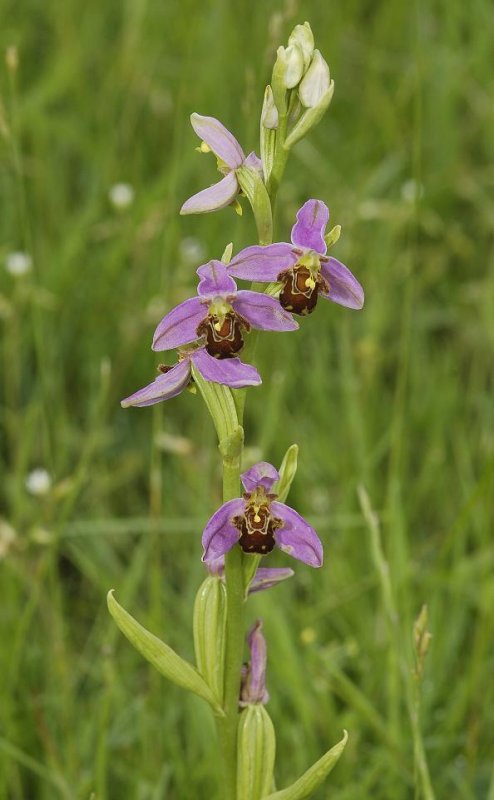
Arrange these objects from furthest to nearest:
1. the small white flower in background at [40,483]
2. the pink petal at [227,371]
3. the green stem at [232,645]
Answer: the small white flower in background at [40,483]
the green stem at [232,645]
the pink petal at [227,371]

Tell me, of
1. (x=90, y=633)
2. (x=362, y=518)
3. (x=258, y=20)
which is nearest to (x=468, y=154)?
(x=258, y=20)

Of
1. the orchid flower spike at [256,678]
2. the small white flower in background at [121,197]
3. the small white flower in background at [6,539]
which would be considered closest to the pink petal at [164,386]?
the orchid flower spike at [256,678]

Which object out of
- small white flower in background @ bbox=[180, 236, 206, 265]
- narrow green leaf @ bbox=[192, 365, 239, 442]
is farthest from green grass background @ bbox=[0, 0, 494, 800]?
narrow green leaf @ bbox=[192, 365, 239, 442]

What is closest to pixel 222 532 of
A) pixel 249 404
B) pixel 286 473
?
pixel 286 473

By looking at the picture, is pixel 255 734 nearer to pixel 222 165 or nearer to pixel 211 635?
pixel 211 635

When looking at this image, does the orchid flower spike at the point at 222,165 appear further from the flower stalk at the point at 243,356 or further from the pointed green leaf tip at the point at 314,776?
the pointed green leaf tip at the point at 314,776

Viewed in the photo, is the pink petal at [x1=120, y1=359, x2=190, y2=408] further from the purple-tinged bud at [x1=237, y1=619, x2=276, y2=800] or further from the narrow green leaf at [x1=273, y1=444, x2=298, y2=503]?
the purple-tinged bud at [x1=237, y1=619, x2=276, y2=800]
